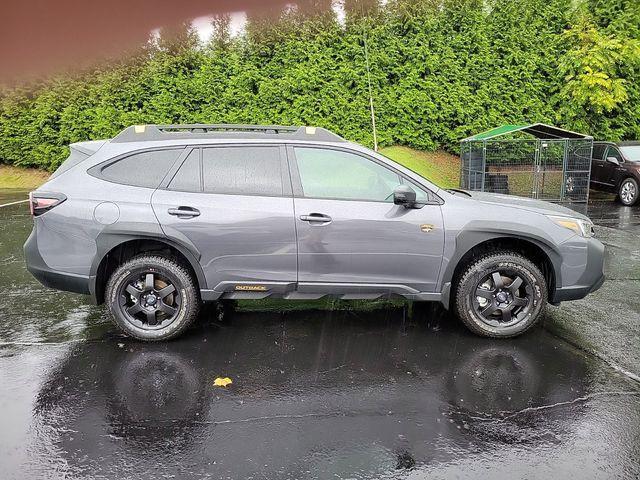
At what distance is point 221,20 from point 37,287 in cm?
572

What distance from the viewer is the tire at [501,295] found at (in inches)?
176

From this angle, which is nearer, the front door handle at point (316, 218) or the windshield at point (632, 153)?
the front door handle at point (316, 218)

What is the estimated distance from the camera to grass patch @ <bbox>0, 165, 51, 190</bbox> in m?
16.4

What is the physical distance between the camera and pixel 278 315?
5141 millimetres

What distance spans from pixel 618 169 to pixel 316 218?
11.5 m

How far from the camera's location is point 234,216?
4.35m

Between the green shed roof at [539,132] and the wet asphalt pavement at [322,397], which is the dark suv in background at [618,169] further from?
the wet asphalt pavement at [322,397]

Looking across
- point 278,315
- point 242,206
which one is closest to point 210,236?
point 242,206

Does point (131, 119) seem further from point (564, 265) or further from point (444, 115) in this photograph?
point (564, 265)

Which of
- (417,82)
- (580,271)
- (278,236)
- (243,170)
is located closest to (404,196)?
(278,236)

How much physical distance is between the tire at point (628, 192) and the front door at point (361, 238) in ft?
34.3

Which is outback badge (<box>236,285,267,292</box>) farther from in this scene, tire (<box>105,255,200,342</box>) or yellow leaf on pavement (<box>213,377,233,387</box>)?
yellow leaf on pavement (<box>213,377,233,387</box>)

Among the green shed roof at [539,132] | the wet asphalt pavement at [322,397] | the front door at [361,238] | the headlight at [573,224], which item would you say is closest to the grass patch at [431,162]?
the green shed roof at [539,132]

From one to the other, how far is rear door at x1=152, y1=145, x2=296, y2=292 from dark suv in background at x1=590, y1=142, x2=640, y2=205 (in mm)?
11274
